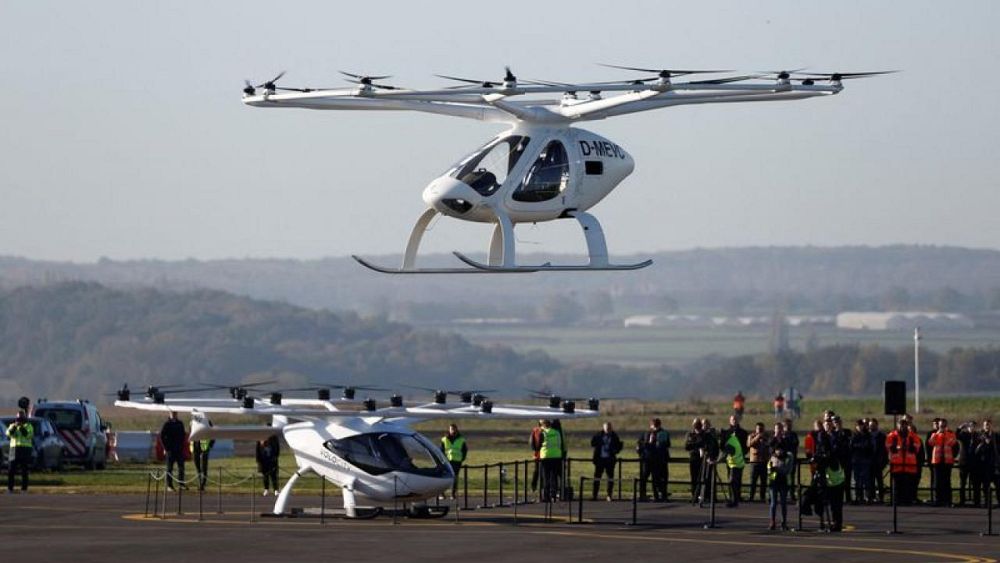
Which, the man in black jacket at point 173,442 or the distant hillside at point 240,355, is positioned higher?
the distant hillside at point 240,355

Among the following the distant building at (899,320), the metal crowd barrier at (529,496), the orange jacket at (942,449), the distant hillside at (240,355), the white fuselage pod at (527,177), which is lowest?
the metal crowd barrier at (529,496)

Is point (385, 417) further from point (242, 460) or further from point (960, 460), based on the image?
point (242, 460)

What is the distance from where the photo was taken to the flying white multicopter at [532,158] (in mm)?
30641

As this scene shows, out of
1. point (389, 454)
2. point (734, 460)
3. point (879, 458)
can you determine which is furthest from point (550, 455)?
point (879, 458)

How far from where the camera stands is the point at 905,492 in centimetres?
3962

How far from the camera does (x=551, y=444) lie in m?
38.3

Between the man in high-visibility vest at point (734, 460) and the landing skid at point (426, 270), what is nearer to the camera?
the landing skid at point (426, 270)

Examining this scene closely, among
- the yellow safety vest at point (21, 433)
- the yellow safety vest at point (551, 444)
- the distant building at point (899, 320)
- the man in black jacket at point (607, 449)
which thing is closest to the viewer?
the yellow safety vest at point (551, 444)

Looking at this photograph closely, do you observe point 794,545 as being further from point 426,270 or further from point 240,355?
point 240,355

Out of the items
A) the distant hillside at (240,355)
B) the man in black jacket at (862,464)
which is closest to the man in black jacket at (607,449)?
the man in black jacket at (862,464)

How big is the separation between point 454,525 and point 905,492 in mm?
10627

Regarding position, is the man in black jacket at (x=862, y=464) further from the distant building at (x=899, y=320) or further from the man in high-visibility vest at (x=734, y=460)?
the distant building at (x=899, y=320)

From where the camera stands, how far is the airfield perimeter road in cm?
2822

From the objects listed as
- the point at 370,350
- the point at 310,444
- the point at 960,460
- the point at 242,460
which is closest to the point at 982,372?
the point at 370,350
